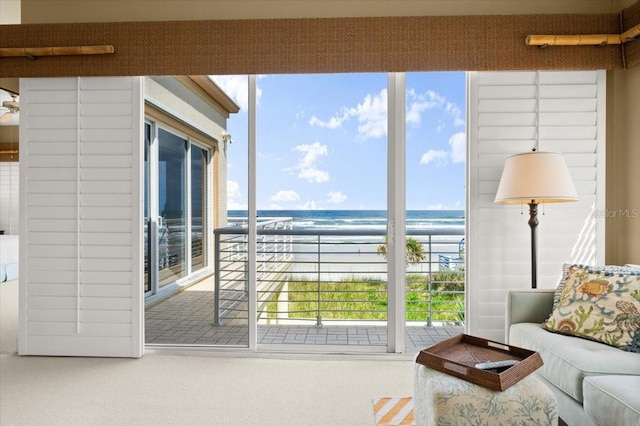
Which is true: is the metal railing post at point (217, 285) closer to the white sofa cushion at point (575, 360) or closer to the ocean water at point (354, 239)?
the ocean water at point (354, 239)

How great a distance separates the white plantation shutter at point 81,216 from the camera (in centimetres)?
274

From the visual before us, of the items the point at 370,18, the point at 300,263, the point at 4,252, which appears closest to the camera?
the point at 370,18

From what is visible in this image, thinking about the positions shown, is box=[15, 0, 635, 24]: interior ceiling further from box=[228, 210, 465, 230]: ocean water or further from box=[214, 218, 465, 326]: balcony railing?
box=[214, 218, 465, 326]: balcony railing

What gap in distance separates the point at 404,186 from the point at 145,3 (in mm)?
2298

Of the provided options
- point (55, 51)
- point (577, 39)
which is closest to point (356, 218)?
point (577, 39)

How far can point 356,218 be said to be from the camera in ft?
10.7

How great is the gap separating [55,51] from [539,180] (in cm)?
332

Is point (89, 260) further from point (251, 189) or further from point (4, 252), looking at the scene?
point (4, 252)

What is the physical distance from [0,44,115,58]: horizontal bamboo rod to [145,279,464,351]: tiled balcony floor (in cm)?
193

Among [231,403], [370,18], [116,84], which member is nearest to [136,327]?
[231,403]

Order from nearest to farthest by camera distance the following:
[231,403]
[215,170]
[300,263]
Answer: [231,403]
[215,170]
[300,263]

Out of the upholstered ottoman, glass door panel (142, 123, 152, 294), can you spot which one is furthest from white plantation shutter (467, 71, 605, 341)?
glass door panel (142, 123, 152, 294)

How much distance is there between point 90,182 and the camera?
2.75 m

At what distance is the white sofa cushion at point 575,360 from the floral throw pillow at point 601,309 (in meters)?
0.05
